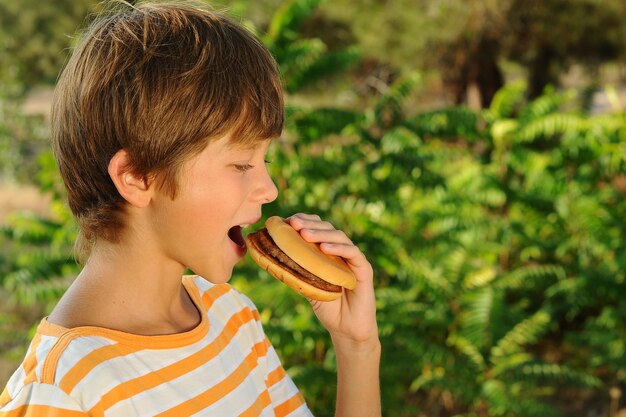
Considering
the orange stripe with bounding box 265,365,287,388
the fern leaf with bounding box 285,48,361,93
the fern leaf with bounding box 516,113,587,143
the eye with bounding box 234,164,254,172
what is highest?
the eye with bounding box 234,164,254,172

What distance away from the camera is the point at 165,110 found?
4.51 ft

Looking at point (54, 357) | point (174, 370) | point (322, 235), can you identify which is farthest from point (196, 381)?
point (322, 235)

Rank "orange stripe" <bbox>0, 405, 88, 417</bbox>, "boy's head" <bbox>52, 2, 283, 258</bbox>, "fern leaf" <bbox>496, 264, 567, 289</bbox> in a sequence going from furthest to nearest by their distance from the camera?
"fern leaf" <bbox>496, 264, 567, 289</bbox>
"boy's head" <bbox>52, 2, 283, 258</bbox>
"orange stripe" <bbox>0, 405, 88, 417</bbox>

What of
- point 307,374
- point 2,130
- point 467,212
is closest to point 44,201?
point 2,130

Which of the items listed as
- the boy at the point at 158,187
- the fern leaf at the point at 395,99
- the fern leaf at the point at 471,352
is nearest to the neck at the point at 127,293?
the boy at the point at 158,187

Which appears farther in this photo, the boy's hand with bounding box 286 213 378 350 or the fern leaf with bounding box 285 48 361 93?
the fern leaf with bounding box 285 48 361 93

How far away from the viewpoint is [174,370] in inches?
55.4

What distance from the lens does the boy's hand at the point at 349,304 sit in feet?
5.46

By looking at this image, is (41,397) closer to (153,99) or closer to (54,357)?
(54,357)

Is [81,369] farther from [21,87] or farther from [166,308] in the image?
[21,87]

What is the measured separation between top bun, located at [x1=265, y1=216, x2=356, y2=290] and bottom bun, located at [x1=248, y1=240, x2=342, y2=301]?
3 cm

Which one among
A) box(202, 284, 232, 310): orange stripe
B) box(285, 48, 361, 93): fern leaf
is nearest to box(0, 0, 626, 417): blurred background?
box(285, 48, 361, 93): fern leaf

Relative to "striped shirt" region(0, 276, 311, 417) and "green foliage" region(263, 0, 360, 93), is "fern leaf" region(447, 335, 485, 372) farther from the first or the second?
"striped shirt" region(0, 276, 311, 417)

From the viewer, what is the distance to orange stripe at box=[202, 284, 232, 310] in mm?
1683
